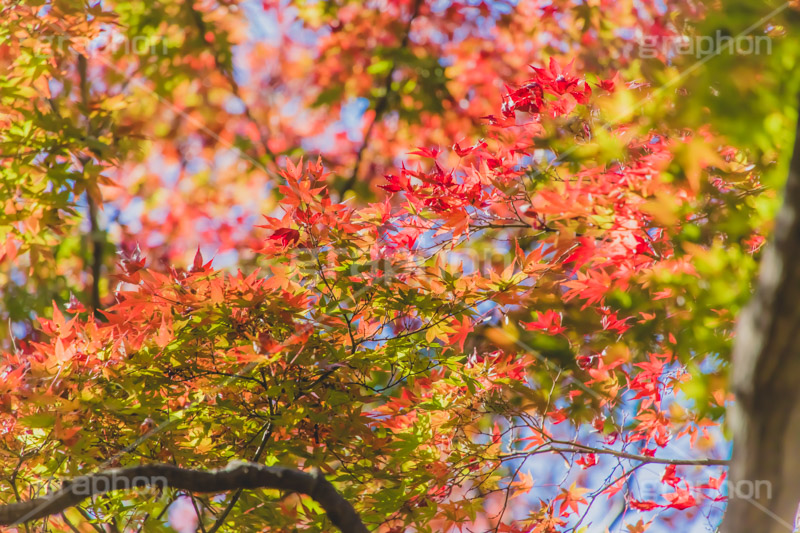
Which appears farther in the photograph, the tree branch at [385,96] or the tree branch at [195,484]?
the tree branch at [385,96]

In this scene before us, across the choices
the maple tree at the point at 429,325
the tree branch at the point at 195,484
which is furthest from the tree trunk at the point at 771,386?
the tree branch at the point at 195,484

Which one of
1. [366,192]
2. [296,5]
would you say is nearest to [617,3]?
[366,192]

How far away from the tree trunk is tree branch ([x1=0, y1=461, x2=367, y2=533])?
1004 millimetres

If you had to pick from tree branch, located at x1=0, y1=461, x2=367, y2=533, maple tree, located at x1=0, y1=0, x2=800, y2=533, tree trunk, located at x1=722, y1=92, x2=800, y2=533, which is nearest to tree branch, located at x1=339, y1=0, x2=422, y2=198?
maple tree, located at x1=0, y1=0, x2=800, y2=533

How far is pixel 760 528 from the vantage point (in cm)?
116

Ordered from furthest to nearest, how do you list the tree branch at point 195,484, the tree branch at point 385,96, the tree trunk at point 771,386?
the tree branch at point 385,96 → the tree branch at point 195,484 → the tree trunk at point 771,386

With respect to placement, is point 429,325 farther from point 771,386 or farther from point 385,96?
point 385,96

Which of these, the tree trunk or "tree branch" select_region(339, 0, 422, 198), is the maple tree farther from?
"tree branch" select_region(339, 0, 422, 198)

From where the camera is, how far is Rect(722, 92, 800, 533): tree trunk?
110 centimetres

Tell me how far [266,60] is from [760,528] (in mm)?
6321

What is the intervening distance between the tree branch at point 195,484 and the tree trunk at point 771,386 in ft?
3.29

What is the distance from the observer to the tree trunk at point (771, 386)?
1.10 metres

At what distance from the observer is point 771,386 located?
111 centimetres

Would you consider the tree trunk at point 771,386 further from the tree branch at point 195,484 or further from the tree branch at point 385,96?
the tree branch at point 385,96
